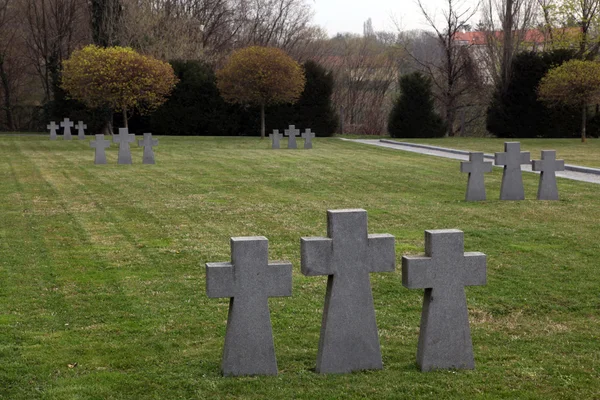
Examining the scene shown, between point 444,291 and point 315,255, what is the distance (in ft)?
2.71

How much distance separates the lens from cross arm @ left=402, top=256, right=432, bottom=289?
488 cm

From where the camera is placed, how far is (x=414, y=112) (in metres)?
39.1

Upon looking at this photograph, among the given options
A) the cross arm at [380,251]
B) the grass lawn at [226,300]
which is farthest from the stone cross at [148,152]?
the cross arm at [380,251]

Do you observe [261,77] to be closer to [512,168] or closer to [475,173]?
[475,173]

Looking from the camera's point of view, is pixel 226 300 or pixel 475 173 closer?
pixel 226 300

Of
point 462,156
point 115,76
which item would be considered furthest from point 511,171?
point 115,76

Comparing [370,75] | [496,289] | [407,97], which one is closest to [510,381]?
[496,289]

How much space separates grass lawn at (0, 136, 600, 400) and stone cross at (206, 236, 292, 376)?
13cm

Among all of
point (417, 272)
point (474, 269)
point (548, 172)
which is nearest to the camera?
point (417, 272)

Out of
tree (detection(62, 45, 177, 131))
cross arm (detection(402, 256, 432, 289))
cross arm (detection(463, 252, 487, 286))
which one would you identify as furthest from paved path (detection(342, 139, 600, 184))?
cross arm (detection(402, 256, 432, 289))

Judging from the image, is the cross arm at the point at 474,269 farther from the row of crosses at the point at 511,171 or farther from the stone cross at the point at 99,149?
the stone cross at the point at 99,149

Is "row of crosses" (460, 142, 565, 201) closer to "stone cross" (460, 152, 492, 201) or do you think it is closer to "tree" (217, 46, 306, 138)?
"stone cross" (460, 152, 492, 201)

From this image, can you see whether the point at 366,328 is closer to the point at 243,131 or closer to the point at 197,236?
the point at 197,236

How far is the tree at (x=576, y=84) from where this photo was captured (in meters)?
32.4
